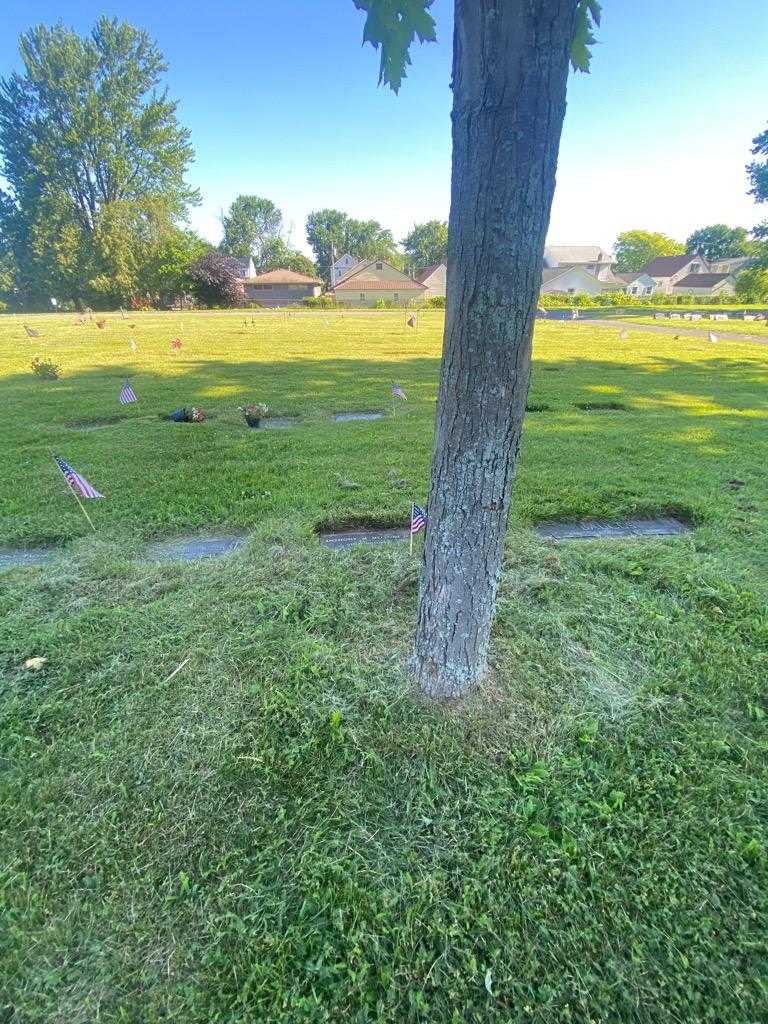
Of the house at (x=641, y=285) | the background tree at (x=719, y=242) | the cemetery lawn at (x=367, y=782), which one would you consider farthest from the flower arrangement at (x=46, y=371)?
the background tree at (x=719, y=242)

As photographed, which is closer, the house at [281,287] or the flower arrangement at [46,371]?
Answer: the flower arrangement at [46,371]

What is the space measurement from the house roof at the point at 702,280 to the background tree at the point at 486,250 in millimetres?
71868

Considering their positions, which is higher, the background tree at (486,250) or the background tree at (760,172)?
the background tree at (760,172)

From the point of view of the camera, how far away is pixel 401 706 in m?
1.86

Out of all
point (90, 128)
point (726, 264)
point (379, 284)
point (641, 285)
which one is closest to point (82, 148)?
point (90, 128)

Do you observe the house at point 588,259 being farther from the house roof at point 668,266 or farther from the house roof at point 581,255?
the house roof at point 668,266

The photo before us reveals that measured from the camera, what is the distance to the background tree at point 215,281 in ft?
116

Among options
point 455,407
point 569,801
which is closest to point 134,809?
point 569,801

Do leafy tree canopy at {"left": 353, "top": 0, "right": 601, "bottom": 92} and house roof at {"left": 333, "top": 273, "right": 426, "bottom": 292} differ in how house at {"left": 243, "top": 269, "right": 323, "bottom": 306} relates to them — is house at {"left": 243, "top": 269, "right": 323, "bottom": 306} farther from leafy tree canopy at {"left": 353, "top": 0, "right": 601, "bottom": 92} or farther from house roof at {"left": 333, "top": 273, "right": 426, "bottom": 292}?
leafy tree canopy at {"left": 353, "top": 0, "right": 601, "bottom": 92}

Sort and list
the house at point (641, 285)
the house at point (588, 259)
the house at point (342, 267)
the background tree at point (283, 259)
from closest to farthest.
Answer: the house at point (342, 267)
the house at point (641, 285)
the house at point (588, 259)
the background tree at point (283, 259)

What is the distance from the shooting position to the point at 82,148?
3694cm

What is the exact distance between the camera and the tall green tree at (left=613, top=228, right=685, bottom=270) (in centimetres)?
7331

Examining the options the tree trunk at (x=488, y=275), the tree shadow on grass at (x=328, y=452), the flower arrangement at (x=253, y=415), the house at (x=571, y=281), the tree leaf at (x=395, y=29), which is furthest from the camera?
the house at (x=571, y=281)

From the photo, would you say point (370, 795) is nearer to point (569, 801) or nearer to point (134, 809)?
point (569, 801)
